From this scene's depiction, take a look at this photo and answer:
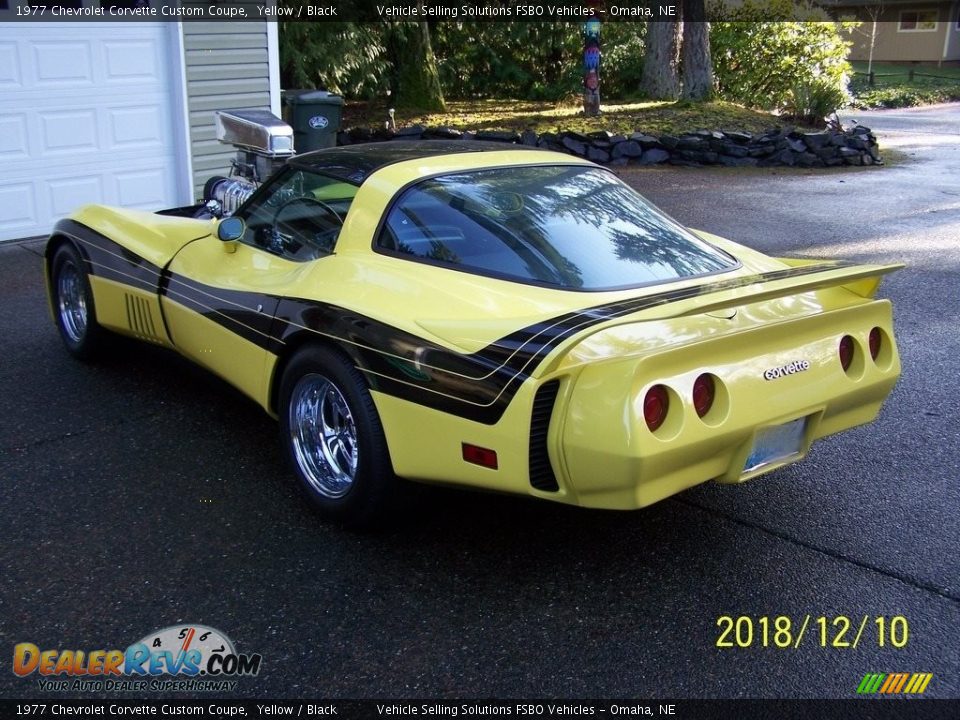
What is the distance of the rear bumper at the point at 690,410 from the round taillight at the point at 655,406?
24 millimetres

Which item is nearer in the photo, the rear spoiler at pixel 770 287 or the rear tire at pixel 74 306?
the rear spoiler at pixel 770 287

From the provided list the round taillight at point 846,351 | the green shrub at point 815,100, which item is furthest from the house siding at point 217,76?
the green shrub at point 815,100

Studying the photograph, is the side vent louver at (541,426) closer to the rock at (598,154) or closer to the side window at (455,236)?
the side window at (455,236)

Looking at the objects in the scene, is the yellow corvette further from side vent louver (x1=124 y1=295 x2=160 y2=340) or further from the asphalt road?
the asphalt road

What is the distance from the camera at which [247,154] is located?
22.7 feet

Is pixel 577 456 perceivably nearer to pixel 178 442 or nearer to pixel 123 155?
pixel 178 442

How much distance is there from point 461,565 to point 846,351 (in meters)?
1.56

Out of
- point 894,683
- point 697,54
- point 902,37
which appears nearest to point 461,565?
point 894,683

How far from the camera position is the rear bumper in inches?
115

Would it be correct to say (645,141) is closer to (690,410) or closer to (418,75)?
(418,75)

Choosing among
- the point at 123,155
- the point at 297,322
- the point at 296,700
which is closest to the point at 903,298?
the point at 297,322

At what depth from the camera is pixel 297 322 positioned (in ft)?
12.5

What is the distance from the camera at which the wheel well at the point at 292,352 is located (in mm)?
3629

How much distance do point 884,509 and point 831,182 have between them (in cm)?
1009
